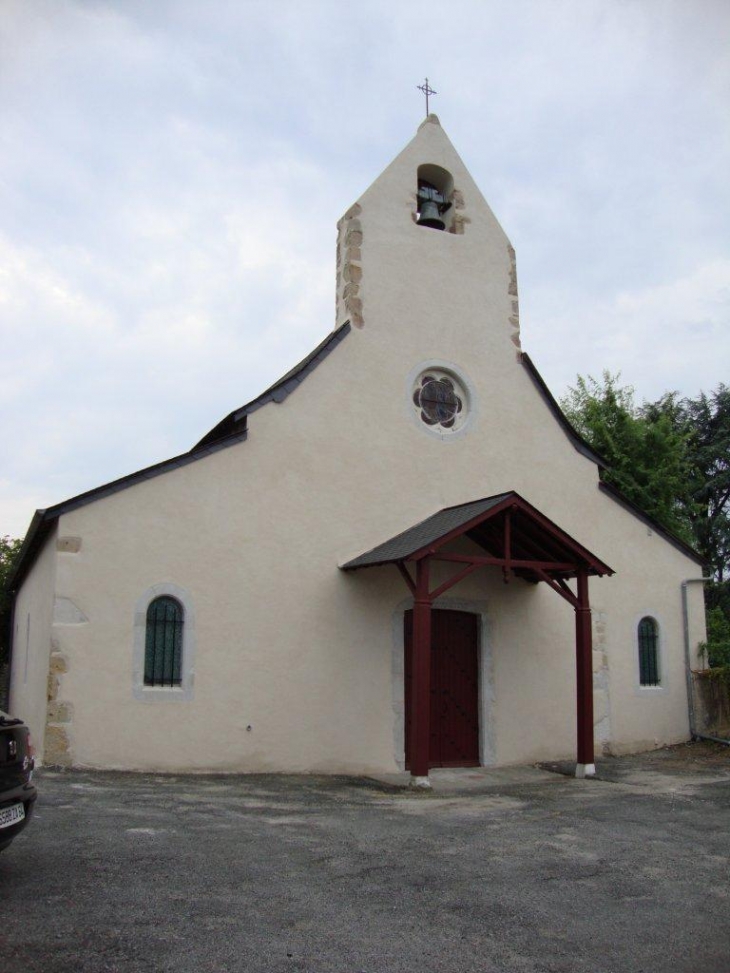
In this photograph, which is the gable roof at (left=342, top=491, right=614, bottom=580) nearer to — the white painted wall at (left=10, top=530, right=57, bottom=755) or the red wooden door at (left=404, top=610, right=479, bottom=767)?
the red wooden door at (left=404, top=610, right=479, bottom=767)

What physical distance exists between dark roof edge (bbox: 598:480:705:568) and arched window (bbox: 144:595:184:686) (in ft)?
22.6

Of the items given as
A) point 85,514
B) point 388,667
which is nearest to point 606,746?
point 388,667

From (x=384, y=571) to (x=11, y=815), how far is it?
6.88 meters

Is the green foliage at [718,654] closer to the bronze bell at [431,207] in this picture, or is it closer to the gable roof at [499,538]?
the gable roof at [499,538]

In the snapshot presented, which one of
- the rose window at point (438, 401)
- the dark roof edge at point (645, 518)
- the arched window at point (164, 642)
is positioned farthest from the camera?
the dark roof edge at point (645, 518)

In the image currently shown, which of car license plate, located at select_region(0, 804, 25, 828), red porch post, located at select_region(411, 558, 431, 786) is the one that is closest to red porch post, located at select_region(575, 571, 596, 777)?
red porch post, located at select_region(411, 558, 431, 786)

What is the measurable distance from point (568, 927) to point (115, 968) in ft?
7.83

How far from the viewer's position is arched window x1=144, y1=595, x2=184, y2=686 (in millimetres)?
9719

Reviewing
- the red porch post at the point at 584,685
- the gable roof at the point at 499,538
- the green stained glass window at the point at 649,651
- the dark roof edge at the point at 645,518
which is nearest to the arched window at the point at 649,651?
the green stained glass window at the point at 649,651

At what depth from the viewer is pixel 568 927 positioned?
4590 millimetres

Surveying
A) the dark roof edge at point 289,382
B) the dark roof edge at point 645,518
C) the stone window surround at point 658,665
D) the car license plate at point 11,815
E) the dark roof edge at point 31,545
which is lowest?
the car license plate at point 11,815

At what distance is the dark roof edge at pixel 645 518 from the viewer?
13.2 meters

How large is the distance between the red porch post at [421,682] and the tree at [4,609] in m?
12.2

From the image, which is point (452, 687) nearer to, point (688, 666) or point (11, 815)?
point (688, 666)
